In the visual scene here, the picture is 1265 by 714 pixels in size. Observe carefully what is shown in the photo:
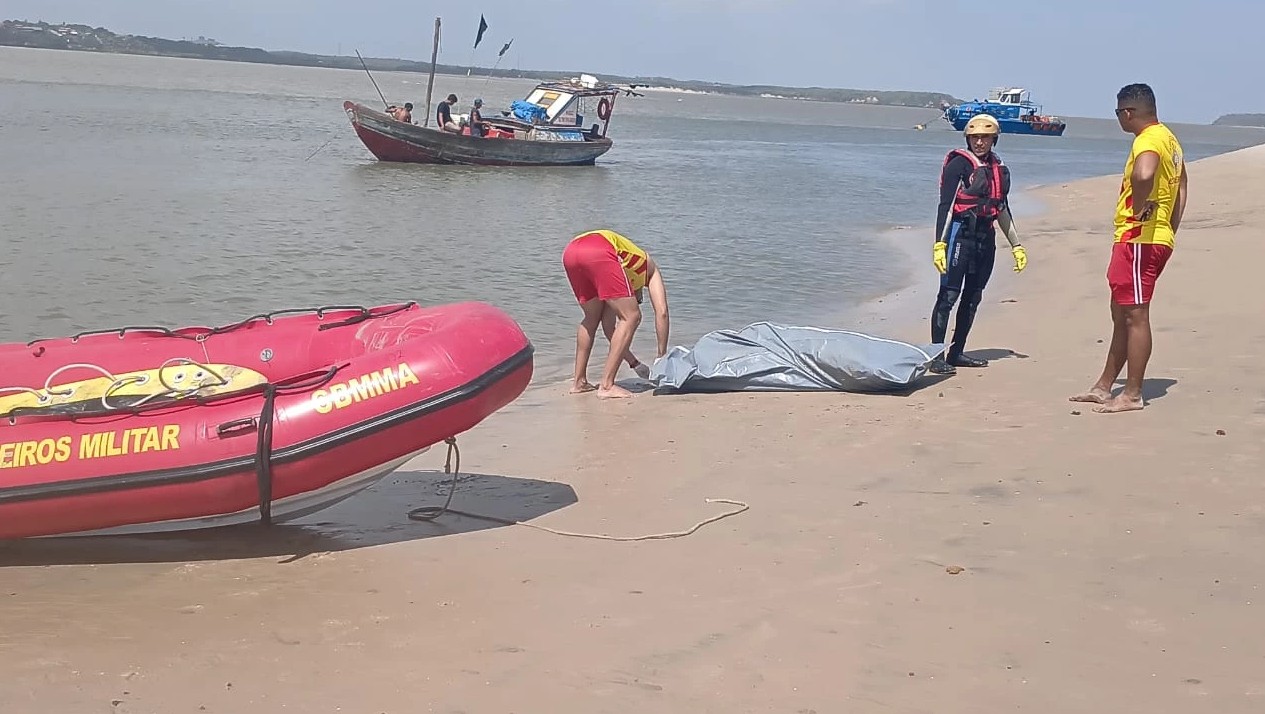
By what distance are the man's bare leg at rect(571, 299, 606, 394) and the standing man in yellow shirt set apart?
2.87 metres

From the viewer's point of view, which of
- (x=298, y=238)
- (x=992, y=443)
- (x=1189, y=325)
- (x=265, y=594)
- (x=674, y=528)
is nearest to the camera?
(x=265, y=594)

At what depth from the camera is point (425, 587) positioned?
429cm

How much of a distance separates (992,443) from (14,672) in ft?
13.3

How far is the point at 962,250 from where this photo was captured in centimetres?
717

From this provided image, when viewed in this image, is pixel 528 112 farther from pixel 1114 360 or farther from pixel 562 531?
pixel 562 531

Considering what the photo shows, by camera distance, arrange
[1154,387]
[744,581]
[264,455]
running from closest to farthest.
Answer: [744,581], [264,455], [1154,387]

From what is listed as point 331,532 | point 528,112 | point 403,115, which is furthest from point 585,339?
point 528,112

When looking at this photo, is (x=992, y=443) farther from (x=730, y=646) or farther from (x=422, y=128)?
(x=422, y=128)

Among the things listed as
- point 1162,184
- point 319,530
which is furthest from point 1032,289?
point 319,530

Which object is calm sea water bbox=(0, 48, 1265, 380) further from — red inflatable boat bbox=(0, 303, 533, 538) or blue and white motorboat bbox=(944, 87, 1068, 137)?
blue and white motorboat bbox=(944, 87, 1068, 137)

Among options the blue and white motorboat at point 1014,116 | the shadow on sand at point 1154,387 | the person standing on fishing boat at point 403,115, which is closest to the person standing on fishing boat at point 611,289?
the shadow on sand at point 1154,387

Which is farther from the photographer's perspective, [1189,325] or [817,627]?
[1189,325]

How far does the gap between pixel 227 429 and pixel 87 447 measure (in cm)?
51

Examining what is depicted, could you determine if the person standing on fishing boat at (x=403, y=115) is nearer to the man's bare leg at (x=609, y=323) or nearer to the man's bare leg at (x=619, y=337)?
the man's bare leg at (x=609, y=323)
